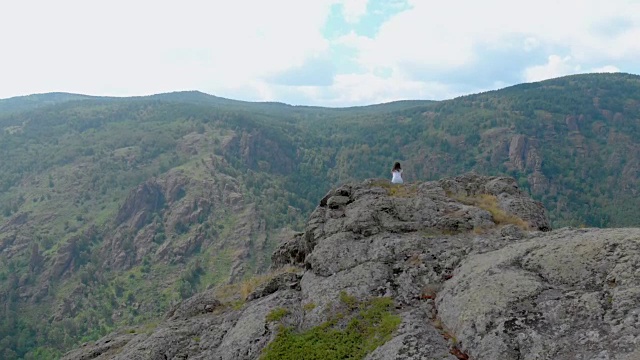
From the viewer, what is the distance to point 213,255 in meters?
146

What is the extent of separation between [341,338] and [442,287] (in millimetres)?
3408

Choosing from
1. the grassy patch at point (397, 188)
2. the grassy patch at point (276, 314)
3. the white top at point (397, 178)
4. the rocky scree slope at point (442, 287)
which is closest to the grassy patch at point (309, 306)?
the rocky scree slope at point (442, 287)

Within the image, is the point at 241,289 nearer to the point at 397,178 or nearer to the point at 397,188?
the point at 397,188

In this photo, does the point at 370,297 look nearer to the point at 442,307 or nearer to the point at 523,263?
the point at 442,307

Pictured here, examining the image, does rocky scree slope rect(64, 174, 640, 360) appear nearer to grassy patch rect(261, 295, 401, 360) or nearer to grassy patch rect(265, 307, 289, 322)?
grassy patch rect(265, 307, 289, 322)

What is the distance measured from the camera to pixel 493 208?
18.6 m

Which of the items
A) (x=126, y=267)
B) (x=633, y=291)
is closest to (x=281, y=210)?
(x=126, y=267)

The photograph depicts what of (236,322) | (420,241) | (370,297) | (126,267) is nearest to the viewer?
(370,297)

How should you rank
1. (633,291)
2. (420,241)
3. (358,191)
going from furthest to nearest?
(358,191)
(420,241)
(633,291)

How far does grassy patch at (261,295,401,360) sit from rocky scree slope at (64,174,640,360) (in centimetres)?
31

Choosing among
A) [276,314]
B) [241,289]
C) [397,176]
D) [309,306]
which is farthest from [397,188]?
[276,314]

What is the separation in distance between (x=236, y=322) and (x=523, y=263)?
8688 millimetres

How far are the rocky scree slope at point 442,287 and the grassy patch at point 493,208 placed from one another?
0.28 feet

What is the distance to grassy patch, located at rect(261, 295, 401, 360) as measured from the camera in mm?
10789
